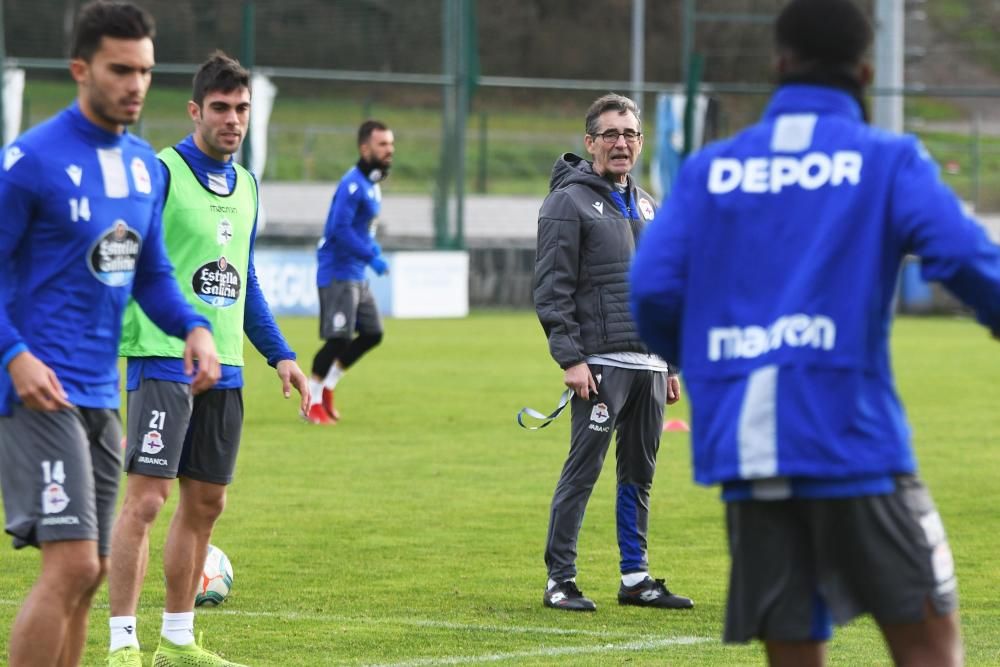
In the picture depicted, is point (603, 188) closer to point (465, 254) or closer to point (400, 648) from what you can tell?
point (400, 648)

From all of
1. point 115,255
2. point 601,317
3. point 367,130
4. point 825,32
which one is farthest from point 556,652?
point 367,130

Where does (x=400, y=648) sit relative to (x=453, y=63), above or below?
below

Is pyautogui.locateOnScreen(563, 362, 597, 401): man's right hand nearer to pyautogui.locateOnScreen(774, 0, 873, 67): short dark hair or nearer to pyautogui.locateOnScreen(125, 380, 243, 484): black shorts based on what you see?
pyautogui.locateOnScreen(125, 380, 243, 484): black shorts

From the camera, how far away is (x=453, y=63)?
3069 cm

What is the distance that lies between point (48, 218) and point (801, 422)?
225cm

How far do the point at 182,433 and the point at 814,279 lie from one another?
3107 mm

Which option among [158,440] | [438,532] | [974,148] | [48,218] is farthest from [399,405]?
[974,148]

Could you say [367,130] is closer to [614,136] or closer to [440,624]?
[614,136]

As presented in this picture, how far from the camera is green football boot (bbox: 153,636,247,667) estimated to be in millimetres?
6281

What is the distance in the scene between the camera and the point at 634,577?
7680 millimetres

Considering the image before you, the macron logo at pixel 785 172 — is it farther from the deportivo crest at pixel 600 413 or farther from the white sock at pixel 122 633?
the deportivo crest at pixel 600 413

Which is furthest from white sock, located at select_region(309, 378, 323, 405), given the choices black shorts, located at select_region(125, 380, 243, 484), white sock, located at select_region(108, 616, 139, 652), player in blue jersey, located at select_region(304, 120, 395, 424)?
white sock, located at select_region(108, 616, 139, 652)

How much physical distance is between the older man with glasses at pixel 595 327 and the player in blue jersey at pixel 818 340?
3600 millimetres

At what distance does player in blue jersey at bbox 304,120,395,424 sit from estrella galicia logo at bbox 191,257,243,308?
8012mm
